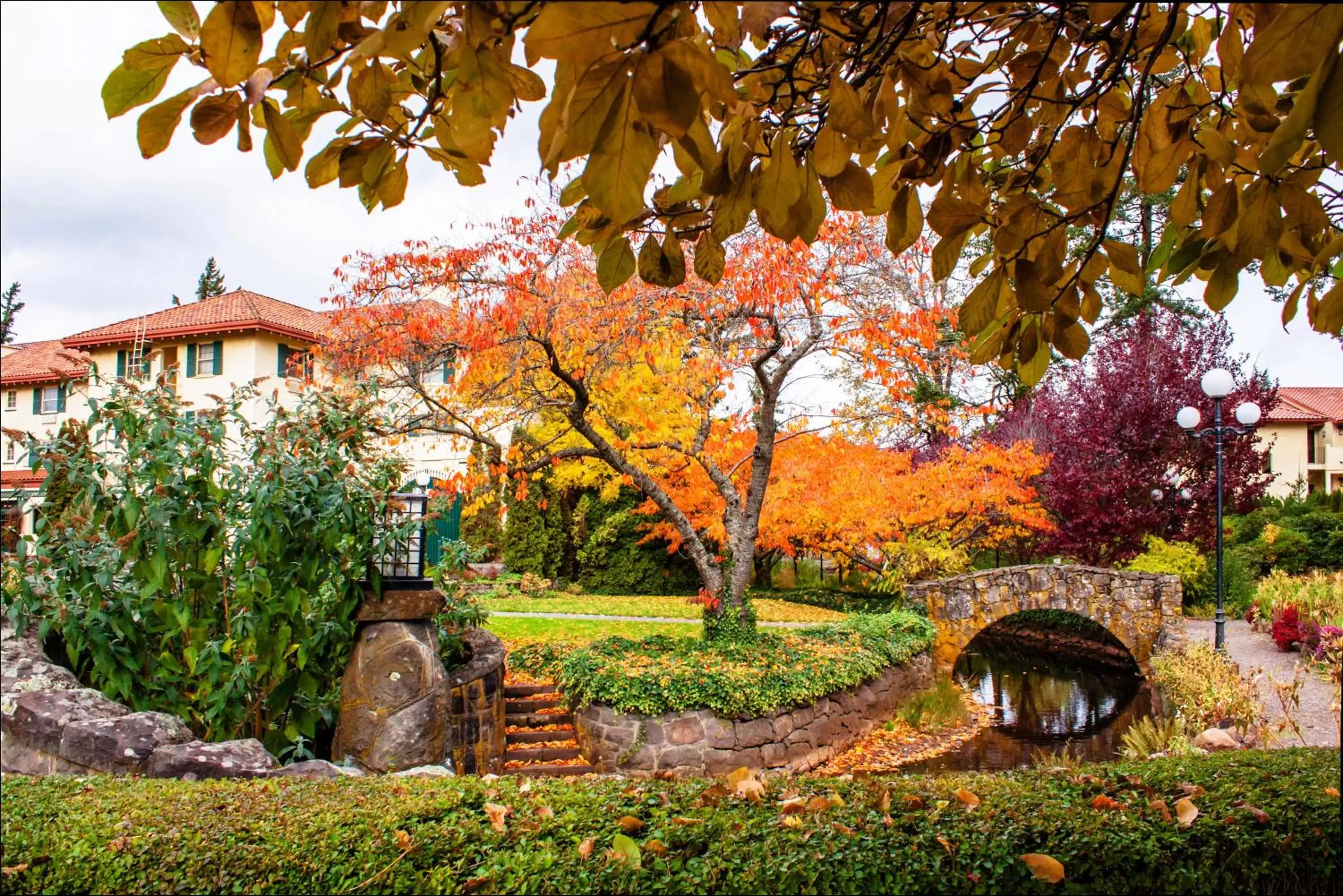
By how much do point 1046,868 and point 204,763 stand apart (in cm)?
371

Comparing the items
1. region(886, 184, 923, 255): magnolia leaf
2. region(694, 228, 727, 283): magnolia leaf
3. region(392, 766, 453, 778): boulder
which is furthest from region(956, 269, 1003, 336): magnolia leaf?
region(392, 766, 453, 778): boulder

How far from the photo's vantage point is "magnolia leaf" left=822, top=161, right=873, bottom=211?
190cm

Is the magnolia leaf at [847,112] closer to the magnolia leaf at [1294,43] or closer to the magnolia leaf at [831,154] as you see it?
the magnolia leaf at [831,154]

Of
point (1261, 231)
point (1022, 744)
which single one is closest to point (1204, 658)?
point (1022, 744)

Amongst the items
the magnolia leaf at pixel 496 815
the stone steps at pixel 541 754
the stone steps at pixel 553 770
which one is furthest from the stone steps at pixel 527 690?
the magnolia leaf at pixel 496 815

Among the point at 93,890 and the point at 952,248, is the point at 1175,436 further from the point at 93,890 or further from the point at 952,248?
the point at 93,890

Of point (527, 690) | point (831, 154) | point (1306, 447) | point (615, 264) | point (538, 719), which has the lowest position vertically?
point (538, 719)

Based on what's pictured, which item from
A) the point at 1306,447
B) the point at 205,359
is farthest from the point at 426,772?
the point at 1306,447

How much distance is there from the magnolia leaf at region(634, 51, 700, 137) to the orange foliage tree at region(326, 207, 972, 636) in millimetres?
7497

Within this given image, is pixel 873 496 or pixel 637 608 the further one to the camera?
pixel 637 608

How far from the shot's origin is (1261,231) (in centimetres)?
205

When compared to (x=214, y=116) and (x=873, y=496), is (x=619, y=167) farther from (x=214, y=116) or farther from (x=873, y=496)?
(x=873, y=496)

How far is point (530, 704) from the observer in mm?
9203

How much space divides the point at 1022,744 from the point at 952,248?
32.5 feet
